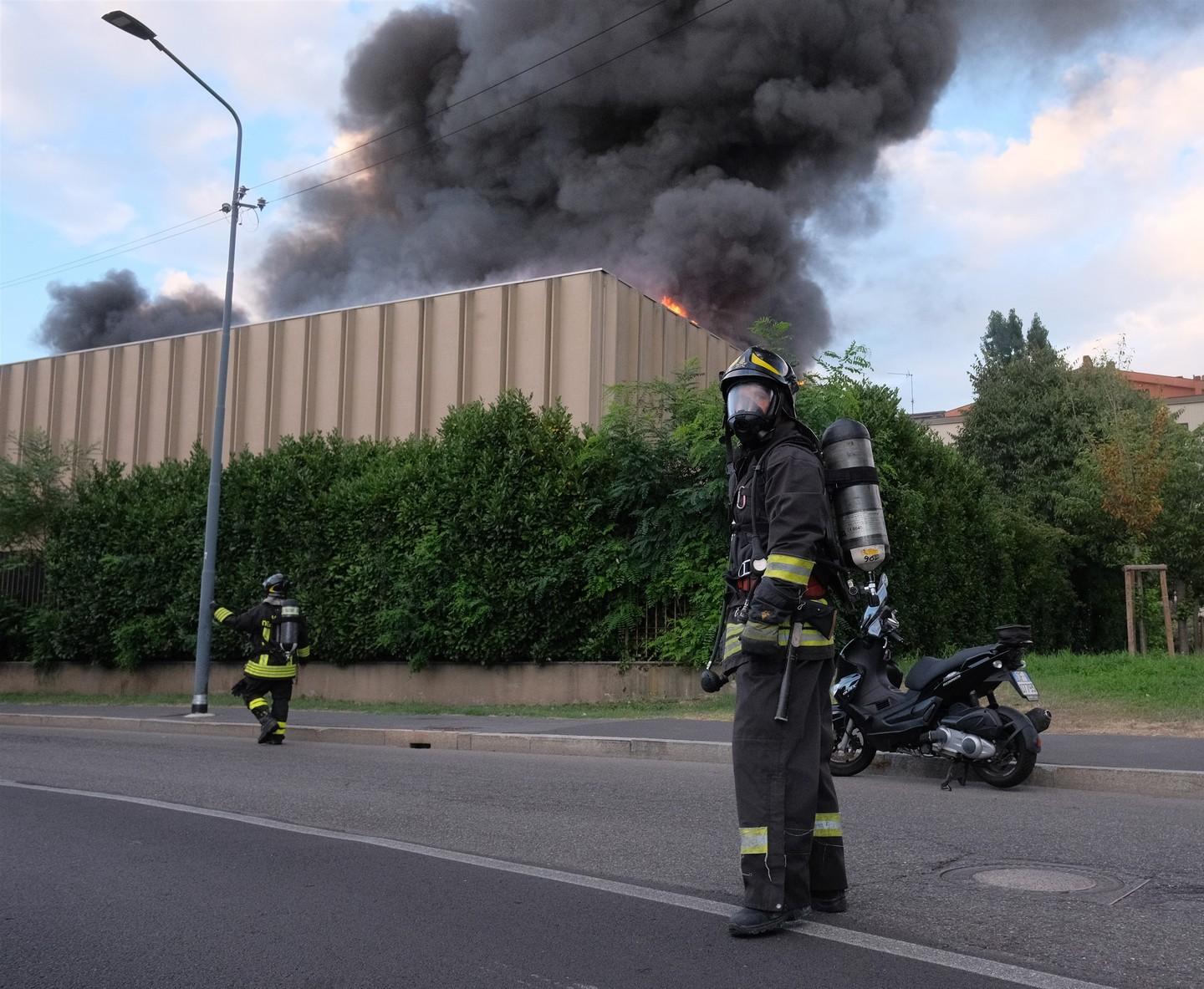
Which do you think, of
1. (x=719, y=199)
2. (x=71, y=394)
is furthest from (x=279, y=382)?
(x=719, y=199)

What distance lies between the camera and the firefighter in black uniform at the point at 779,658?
4.00m

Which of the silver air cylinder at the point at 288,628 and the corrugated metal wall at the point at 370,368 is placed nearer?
the silver air cylinder at the point at 288,628

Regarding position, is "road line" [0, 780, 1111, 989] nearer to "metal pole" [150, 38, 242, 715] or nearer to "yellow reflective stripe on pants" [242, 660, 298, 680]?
"yellow reflective stripe on pants" [242, 660, 298, 680]

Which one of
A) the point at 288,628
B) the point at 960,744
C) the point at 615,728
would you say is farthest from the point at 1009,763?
the point at 288,628

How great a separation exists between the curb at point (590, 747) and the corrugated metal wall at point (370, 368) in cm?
901

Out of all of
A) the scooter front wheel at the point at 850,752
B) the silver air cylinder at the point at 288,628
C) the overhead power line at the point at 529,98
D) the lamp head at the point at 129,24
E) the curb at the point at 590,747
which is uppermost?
the overhead power line at the point at 529,98

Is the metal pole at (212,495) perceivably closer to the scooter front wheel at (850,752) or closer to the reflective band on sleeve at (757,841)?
the scooter front wheel at (850,752)

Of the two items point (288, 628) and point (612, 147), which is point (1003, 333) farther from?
point (288, 628)

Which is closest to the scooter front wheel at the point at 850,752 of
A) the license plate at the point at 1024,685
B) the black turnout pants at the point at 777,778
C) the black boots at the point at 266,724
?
the license plate at the point at 1024,685

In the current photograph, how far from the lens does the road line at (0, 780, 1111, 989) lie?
3.56 metres

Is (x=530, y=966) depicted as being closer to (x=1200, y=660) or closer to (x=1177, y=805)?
(x=1177, y=805)

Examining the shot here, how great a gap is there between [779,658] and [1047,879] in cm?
178

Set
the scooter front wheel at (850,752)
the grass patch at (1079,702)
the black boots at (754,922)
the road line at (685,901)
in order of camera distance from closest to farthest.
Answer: the road line at (685,901), the black boots at (754,922), the scooter front wheel at (850,752), the grass patch at (1079,702)

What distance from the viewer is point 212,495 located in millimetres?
16516
